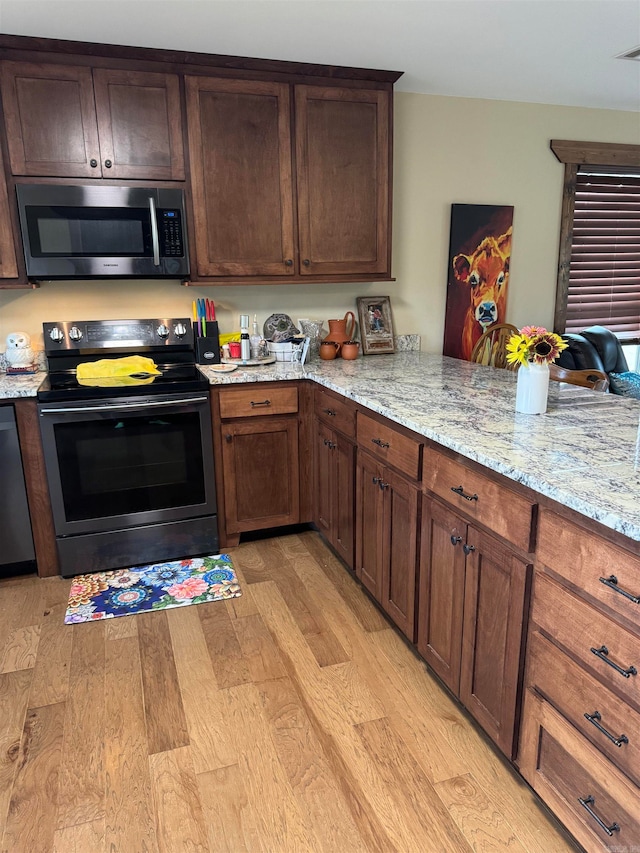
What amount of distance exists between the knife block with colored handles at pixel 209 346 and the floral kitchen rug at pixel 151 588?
1043mm

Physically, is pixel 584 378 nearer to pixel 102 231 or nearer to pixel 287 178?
pixel 287 178

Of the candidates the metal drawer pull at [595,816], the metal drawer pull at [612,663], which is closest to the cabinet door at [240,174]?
the metal drawer pull at [612,663]

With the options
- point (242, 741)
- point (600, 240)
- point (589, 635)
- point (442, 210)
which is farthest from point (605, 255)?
point (242, 741)

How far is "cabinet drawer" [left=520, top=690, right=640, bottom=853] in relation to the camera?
127cm

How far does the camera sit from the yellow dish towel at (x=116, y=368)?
2.92 m

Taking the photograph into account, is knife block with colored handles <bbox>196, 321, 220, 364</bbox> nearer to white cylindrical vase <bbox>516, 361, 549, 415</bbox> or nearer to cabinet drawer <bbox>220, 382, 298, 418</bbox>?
cabinet drawer <bbox>220, 382, 298, 418</bbox>

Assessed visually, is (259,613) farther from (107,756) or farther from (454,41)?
(454,41)

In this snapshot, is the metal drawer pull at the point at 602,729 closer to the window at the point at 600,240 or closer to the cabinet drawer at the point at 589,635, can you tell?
the cabinet drawer at the point at 589,635

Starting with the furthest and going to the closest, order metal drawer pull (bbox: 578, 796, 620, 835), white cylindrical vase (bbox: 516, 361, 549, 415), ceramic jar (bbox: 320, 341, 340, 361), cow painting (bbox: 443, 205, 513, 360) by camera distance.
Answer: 1. cow painting (bbox: 443, 205, 513, 360)
2. ceramic jar (bbox: 320, 341, 340, 361)
3. white cylindrical vase (bbox: 516, 361, 549, 415)
4. metal drawer pull (bbox: 578, 796, 620, 835)

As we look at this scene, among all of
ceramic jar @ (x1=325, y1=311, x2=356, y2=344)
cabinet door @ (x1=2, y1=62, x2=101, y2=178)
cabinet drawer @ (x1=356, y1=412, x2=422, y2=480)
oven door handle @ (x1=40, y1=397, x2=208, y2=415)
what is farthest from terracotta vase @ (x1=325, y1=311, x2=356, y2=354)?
cabinet door @ (x1=2, y1=62, x2=101, y2=178)

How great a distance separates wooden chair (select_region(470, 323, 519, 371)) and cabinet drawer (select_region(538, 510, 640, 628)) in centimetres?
254

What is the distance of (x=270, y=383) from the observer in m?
2.96

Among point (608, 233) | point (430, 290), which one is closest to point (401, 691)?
point (430, 290)

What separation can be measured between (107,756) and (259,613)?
2.83 ft
